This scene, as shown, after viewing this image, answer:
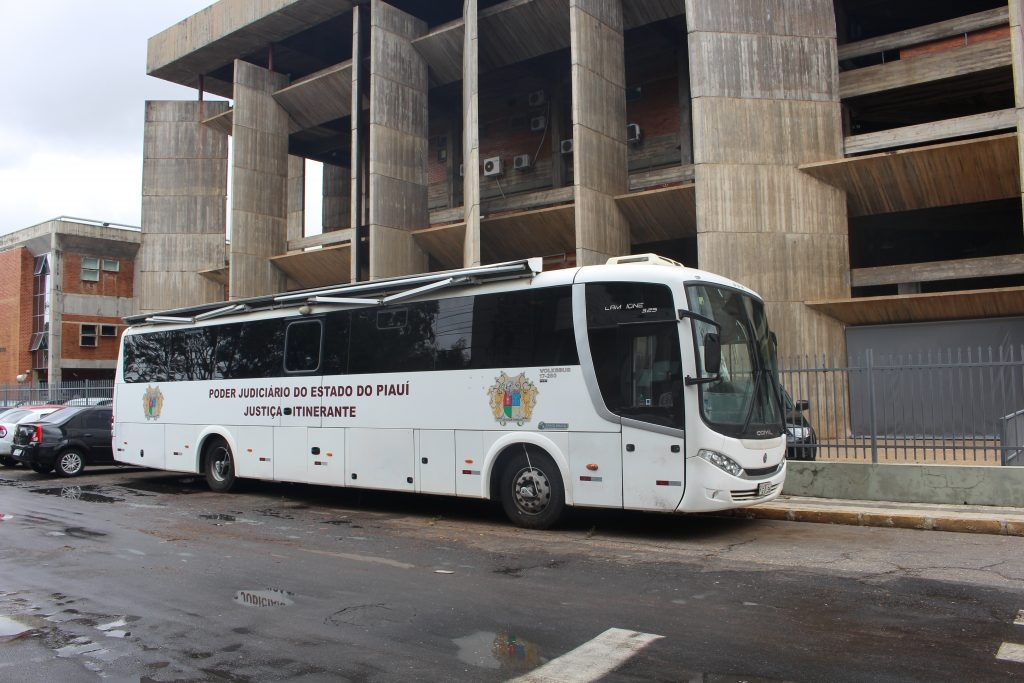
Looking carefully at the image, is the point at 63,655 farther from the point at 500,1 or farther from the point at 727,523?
the point at 500,1

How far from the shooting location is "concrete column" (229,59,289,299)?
3206 centimetres

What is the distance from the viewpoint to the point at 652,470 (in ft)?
29.7

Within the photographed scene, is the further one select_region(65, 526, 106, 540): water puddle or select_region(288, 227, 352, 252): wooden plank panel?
select_region(288, 227, 352, 252): wooden plank panel

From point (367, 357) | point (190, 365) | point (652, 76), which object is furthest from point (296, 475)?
point (652, 76)

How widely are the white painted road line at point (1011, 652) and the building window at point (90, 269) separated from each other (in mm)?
47250

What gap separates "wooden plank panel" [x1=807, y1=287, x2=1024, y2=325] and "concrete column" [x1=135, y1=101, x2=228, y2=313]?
3164 centimetres

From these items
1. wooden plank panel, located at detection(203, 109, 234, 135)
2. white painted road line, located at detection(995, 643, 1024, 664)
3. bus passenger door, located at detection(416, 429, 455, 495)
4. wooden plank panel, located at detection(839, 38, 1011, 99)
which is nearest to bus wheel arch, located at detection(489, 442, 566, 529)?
bus passenger door, located at detection(416, 429, 455, 495)

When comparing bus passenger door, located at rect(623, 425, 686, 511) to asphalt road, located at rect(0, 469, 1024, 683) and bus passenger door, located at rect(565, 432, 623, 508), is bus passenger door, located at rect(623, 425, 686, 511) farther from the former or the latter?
asphalt road, located at rect(0, 469, 1024, 683)

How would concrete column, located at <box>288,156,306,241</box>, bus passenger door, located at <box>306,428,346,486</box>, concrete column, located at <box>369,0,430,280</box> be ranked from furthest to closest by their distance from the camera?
concrete column, located at <box>288,156,306,241</box>
concrete column, located at <box>369,0,430,280</box>
bus passenger door, located at <box>306,428,346,486</box>

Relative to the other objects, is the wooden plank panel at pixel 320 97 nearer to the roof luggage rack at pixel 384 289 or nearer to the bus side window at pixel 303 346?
the roof luggage rack at pixel 384 289

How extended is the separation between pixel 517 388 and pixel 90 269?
41437 millimetres

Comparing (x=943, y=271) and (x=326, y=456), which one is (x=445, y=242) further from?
(x=326, y=456)

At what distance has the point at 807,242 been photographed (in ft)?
65.2

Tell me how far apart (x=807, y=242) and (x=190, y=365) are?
15035mm
